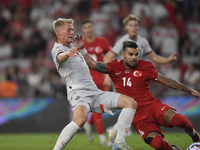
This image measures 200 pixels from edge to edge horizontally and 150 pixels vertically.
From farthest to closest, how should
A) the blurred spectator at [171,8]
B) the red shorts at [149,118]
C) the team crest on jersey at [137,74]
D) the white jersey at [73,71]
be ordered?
the blurred spectator at [171,8], the team crest on jersey at [137,74], the red shorts at [149,118], the white jersey at [73,71]

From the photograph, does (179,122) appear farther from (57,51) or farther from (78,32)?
(78,32)

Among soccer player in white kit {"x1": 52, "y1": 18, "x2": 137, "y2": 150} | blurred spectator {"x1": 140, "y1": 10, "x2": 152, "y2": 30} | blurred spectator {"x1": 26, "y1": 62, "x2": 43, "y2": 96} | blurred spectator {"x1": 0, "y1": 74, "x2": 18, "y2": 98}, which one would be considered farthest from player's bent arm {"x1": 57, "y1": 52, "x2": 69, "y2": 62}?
blurred spectator {"x1": 140, "y1": 10, "x2": 152, "y2": 30}

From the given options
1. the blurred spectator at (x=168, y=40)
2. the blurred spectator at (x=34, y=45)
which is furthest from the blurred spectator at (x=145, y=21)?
the blurred spectator at (x=34, y=45)

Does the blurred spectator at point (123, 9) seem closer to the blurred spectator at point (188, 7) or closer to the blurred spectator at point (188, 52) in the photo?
the blurred spectator at point (188, 7)

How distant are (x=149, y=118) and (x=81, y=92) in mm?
1136

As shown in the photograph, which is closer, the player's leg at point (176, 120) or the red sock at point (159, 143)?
the red sock at point (159, 143)

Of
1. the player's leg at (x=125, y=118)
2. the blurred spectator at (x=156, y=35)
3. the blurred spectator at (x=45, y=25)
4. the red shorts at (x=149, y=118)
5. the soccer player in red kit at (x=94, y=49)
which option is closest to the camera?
the player's leg at (x=125, y=118)

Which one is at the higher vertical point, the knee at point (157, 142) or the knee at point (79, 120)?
the knee at point (79, 120)

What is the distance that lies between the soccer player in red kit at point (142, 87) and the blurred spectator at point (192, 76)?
202 inches

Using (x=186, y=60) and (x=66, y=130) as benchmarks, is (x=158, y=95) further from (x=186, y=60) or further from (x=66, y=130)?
(x=66, y=130)

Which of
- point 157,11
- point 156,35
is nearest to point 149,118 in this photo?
point 156,35

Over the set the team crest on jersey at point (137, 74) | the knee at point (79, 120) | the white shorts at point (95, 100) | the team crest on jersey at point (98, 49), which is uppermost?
the team crest on jersey at point (98, 49)

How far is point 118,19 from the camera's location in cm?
1228

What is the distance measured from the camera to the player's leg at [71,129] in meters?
4.36
